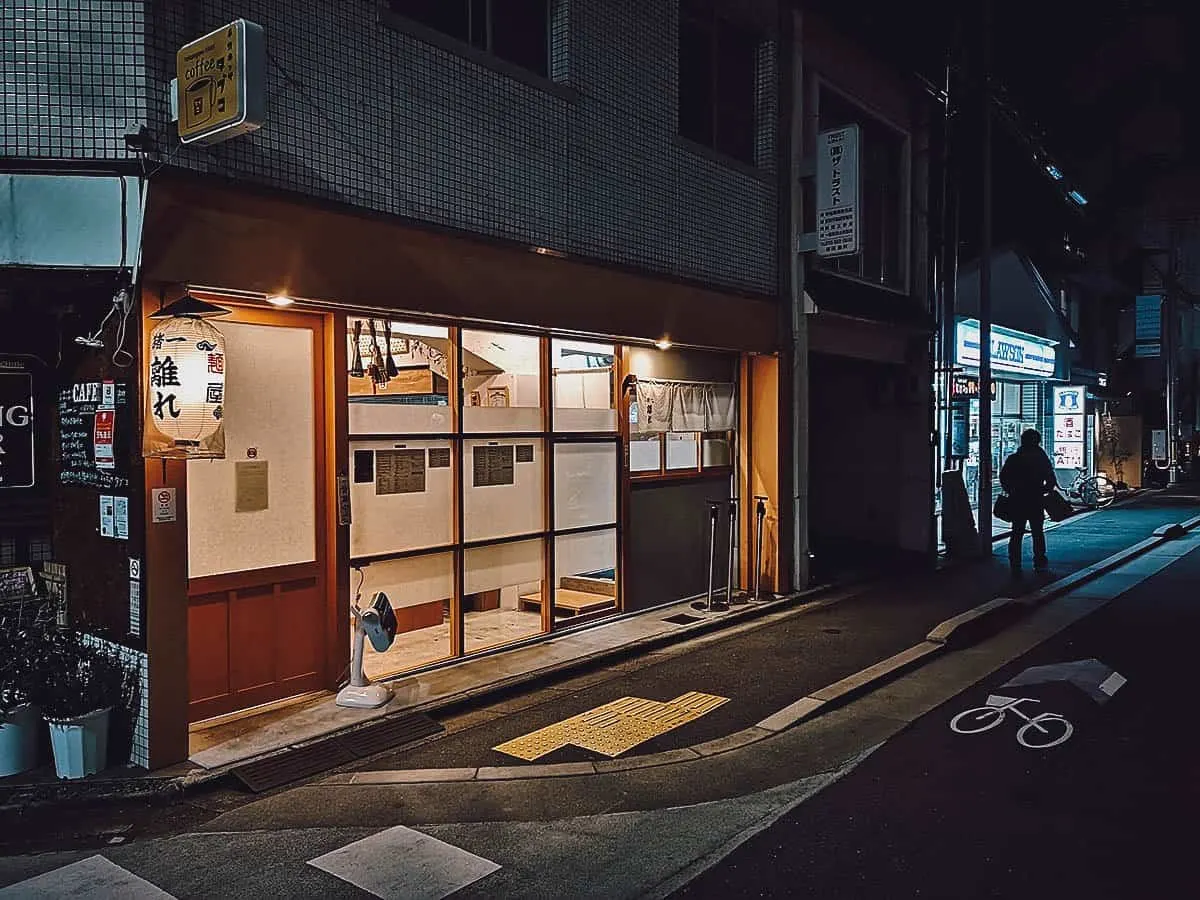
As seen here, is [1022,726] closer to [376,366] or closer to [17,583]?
[376,366]

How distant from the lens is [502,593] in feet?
36.1

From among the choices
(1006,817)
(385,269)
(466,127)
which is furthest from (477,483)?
(1006,817)

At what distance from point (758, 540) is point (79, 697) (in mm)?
8879

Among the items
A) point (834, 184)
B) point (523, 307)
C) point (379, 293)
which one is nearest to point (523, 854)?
point (379, 293)

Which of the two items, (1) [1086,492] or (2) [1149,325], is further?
(2) [1149,325]

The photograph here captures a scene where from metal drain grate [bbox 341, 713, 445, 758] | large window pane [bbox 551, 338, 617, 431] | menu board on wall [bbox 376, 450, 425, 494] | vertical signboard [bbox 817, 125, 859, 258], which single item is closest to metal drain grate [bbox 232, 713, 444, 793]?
metal drain grate [bbox 341, 713, 445, 758]

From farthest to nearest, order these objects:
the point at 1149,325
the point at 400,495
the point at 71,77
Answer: the point at 1149,325, the point at 400,495, the point at 71,77

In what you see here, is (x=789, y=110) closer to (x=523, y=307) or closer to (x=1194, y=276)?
(x=523, y=307)

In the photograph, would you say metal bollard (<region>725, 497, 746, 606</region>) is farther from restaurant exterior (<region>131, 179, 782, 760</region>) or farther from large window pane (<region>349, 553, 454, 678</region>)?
large window pane (<region>349, 553, 454, 678</region>)

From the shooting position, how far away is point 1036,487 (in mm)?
15695

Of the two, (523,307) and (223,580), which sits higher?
(523,307)

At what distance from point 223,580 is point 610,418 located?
5151 millimetres

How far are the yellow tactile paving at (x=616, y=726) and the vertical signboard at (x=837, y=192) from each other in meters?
6.83

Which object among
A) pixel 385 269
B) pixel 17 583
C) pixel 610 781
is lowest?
pixel 610 781
